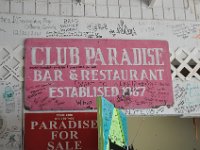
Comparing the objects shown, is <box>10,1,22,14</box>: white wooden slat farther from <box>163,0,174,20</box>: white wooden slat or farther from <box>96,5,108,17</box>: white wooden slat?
<box>163,0,174,20</box>: white wooden slat

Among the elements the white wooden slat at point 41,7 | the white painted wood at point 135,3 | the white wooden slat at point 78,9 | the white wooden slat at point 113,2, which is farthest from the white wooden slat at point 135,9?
the white wooden slat at point 41,7

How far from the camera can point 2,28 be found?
7.92ft

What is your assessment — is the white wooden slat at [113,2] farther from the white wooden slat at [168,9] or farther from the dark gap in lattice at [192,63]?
the dark gap in lattice at [192,63]

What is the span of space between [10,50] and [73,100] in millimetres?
582

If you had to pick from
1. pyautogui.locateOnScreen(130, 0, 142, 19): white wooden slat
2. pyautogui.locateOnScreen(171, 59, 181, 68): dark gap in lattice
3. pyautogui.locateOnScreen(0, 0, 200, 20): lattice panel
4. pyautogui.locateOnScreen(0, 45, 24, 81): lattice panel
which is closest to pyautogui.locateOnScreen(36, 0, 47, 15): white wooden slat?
pyautogui.locateOnScreen(0, 0, 200, 20): lattice panel

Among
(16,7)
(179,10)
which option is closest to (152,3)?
(179,10)

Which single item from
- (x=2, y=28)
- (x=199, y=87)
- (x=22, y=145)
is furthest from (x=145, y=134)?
(x=2, y=28)

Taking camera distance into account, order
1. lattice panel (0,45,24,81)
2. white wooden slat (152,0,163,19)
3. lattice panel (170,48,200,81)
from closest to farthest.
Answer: lattice panel (0,45,24,81) → lattice panel (170,48,200,81) → white wooden slat (152,0,163,19)

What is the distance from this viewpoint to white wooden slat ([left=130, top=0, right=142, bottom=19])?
8.61 ft

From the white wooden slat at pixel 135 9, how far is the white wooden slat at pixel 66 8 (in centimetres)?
50

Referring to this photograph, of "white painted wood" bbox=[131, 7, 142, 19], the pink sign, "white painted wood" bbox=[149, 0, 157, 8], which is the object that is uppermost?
"white painted wood" bbox=[149, 0, 157, 8]

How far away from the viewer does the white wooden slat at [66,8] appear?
2.53 m

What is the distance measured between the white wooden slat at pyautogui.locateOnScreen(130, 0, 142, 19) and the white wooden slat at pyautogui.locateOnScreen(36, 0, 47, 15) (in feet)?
2.24

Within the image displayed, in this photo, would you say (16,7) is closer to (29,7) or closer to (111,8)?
(29,7)
